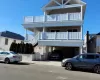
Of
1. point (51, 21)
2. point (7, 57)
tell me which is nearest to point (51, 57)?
point (51, 21)

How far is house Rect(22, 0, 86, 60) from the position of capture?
77.6 ft

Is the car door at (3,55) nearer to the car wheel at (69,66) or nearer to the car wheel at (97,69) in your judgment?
the car wheel at (69,66)

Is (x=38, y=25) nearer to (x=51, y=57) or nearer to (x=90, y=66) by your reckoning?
(x=51, y=57)

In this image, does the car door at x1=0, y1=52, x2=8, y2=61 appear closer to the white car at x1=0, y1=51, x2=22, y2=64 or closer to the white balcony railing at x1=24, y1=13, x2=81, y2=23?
the white car at x1=0, y1=51, x2=22, y2=64

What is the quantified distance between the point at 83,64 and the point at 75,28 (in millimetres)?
12041

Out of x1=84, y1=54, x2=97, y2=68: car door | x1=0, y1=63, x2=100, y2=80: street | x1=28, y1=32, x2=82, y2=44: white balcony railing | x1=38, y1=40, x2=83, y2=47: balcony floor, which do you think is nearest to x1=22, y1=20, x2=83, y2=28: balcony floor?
x1=28, y1=32, x2=82, y2=44: white balcony railing

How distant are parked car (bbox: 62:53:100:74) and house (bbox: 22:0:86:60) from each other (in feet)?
25.4

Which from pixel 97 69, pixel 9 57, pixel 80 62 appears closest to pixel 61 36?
pixel 9 57

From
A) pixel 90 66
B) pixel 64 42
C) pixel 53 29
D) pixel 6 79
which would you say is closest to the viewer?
pixel 6 79

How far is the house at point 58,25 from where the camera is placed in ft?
77.6

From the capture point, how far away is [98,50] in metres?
25.0

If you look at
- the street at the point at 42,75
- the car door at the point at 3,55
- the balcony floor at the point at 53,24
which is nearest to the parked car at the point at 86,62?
the street at the point at 42,75

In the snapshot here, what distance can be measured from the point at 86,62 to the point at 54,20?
11297 millimetres

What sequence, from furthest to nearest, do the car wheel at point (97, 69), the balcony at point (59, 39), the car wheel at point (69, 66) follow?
the balcony at point (59, 39)
the car wheel at point (69, 66)
the car wheel at point (97, 69)
